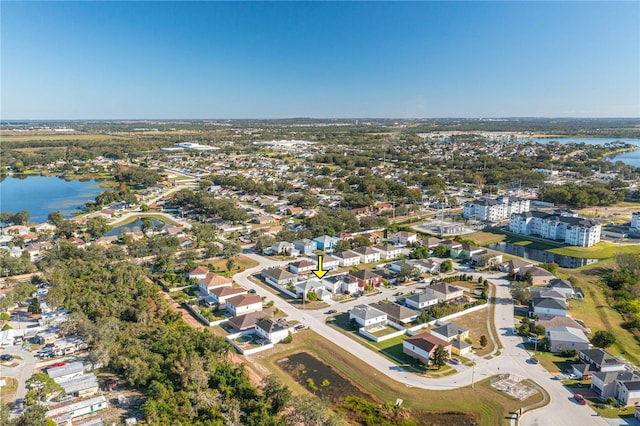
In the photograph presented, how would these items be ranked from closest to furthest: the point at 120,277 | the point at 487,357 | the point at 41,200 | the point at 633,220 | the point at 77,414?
Result: the point at 77,414
the point at 487,357
the point at 120,277
the point at 633,220
the point at 41,200

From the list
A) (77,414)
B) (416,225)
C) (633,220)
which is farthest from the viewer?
(416,225)

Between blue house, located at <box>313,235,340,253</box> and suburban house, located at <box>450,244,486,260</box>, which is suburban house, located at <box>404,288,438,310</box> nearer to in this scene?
suburban house, located at <box>450,244,486,260</box>

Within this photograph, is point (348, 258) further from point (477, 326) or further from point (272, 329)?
point (272, 329)

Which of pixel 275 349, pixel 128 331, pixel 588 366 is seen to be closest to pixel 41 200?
pixel 128 331

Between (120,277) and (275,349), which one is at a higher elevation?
(120,277)

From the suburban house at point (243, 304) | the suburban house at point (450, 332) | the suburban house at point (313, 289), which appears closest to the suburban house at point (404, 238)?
the suburban house at point (313, 289)

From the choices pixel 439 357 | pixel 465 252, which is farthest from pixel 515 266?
pixel 439 357

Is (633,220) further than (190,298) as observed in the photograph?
Yes

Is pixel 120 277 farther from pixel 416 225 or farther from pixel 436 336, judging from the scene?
pixel 416 225
